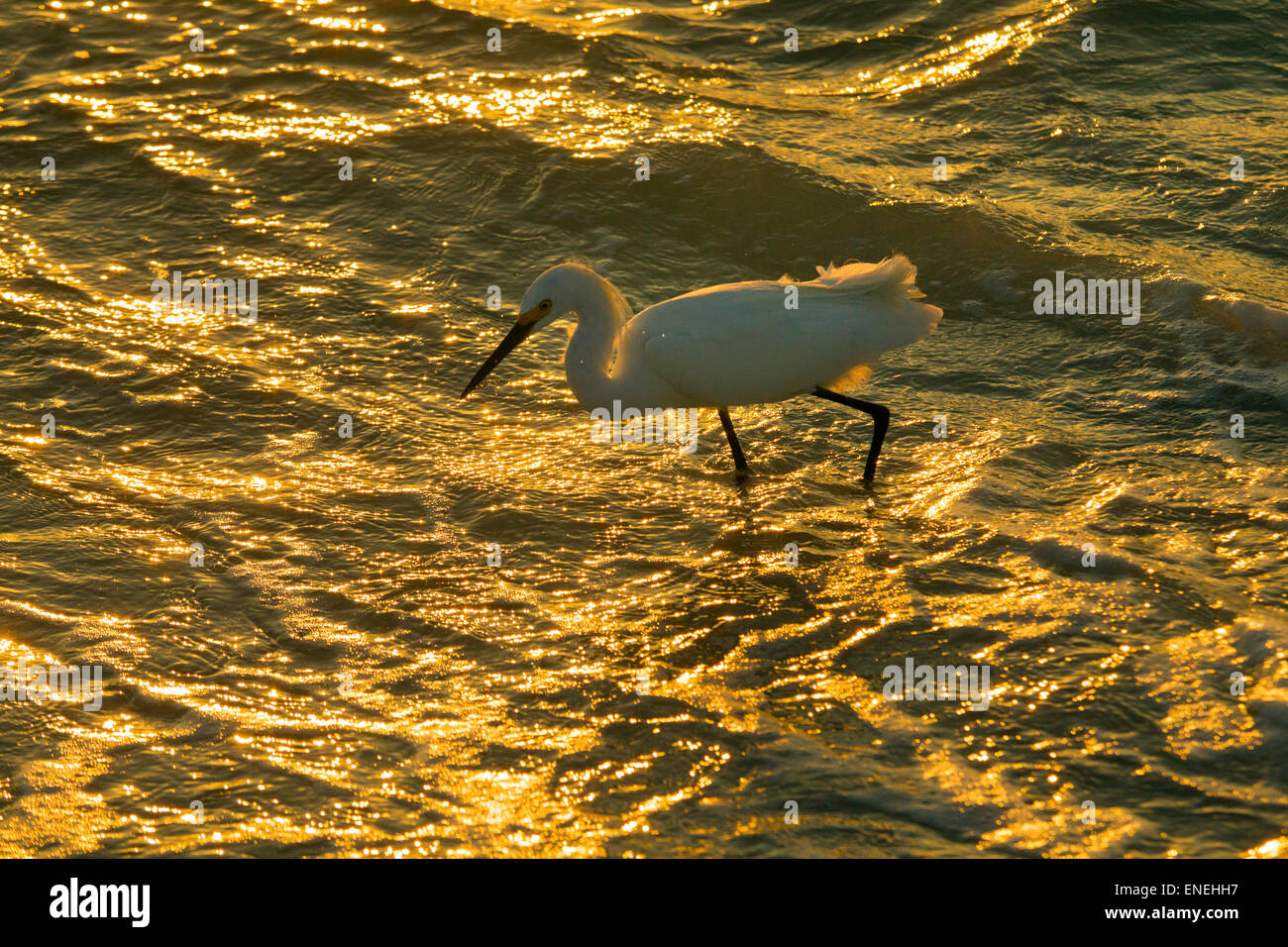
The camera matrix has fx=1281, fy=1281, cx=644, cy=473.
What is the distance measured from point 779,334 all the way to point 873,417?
0.83 metres

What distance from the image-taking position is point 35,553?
579cm

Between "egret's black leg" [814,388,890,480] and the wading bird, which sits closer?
the wading bird

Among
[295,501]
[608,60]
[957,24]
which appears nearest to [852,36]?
[957,24]

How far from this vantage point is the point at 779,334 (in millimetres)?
6293

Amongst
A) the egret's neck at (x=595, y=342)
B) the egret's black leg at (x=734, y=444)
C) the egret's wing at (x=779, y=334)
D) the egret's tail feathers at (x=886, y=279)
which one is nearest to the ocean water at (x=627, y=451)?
the egret's black leg at (x=734, y=444)

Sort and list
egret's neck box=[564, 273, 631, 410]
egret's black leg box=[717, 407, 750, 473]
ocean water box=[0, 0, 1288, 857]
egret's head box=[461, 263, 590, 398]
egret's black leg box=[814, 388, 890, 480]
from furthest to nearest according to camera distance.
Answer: egret's black leg box=[717, 407, 750, 473] → egret's black leg box=[814, 388, 890, 480] → egret's neck box=[564, 273, 631, 410] → egret's head box=[461, 263, 590, 398] → ocean water box=[0, 0, 1288, 857]

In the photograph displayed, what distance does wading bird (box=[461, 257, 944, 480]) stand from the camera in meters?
6.29

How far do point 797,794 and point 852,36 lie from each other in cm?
898

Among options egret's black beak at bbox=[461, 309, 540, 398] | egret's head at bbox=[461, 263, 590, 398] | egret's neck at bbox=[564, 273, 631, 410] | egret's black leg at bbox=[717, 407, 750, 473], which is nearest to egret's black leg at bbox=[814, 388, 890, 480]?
egret's black leg at bbox=[717, 407, 750, 473]

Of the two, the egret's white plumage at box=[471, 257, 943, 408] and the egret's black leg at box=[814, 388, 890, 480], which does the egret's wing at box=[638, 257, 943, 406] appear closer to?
the egret's white plumage at box=[471, 257, 943, 408]

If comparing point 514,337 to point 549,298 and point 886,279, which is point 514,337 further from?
point 886,279

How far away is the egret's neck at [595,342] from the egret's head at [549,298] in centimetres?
6

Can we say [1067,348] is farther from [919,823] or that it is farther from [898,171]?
[919,823]

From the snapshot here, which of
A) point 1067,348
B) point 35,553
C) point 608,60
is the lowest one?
point 35,553
